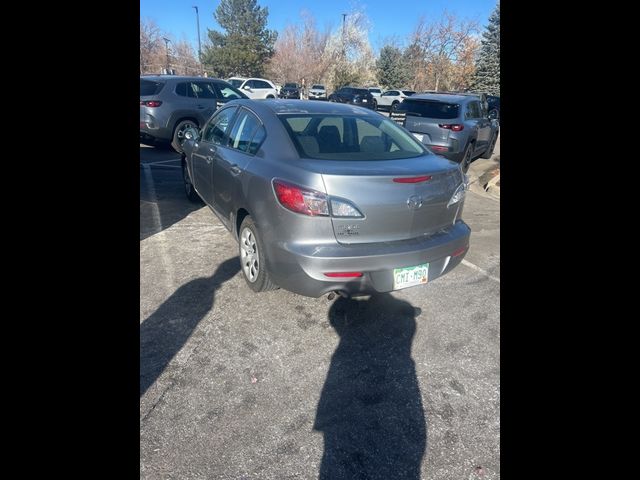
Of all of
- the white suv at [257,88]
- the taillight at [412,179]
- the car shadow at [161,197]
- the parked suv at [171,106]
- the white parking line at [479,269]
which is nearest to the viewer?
the taillight at [412,179]

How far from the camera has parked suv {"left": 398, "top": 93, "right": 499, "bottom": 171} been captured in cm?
836

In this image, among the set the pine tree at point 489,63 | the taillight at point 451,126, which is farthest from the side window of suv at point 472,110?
the pine tree at point 489,63

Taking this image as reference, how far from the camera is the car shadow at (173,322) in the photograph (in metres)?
2.57

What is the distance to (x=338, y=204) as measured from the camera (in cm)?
256

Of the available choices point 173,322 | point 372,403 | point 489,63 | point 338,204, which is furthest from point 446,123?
point 489,63

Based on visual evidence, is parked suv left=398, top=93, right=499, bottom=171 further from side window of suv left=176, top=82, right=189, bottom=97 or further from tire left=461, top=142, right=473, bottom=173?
side window of suv left=176, top=82, right=189, bottom=97

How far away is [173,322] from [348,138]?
2000mm

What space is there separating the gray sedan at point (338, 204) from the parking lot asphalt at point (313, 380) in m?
0.43

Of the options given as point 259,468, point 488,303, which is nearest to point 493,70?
point 488,303

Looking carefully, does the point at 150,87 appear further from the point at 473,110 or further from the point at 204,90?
the point at 473,110

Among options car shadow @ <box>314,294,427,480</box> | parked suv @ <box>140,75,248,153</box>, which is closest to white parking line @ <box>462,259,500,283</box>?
car shadow @ <box>314,294,427,480</box>

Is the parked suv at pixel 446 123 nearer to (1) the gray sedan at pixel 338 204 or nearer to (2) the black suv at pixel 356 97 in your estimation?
(1) the gray sedan at pixel 338 204
